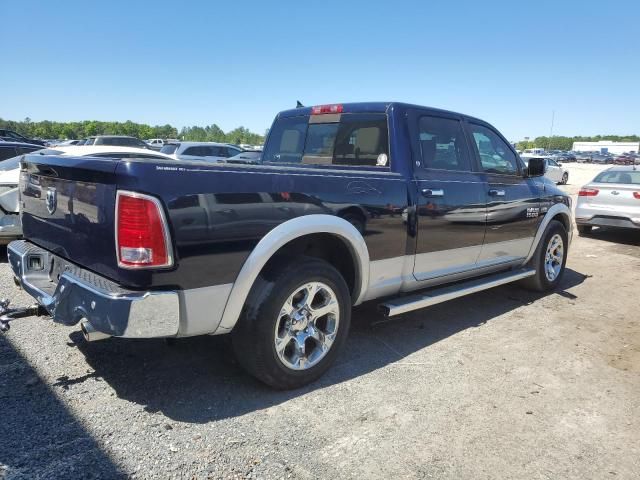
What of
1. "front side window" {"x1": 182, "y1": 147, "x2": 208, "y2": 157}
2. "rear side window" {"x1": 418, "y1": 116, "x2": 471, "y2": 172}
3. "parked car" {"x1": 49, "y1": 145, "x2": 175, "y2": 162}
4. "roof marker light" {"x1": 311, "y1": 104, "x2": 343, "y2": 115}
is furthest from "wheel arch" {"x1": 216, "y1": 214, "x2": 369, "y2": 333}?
"front side window" {"x1": 182, "y1": 147, "x2": 208, "y2": 157}

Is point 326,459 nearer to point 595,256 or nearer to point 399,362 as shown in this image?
point 399,362

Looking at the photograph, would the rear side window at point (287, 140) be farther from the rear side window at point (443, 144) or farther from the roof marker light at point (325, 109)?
the rear side window at point (443, 144)

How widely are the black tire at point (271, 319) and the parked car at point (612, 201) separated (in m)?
8.14

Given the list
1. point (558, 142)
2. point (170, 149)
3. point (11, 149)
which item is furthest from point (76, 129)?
point (558, 142)

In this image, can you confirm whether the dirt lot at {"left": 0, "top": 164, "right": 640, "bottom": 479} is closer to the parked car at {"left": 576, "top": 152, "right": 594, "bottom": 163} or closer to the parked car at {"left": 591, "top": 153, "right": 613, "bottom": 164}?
the parked car at {"left": 591, "top": 153, "right": 613, "bottom": 164}

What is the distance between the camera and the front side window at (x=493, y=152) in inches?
187

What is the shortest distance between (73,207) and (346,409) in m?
2.01

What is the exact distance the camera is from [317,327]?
338cm

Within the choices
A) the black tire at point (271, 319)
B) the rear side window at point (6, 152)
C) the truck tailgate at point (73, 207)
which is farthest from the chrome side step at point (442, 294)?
the rear side window at point (6, 152)

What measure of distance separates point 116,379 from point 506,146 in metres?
4.23

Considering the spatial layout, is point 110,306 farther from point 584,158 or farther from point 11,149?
point 584,158

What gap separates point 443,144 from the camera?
4.33 m

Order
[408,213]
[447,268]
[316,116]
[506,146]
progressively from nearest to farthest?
1. [408,213]
2. [447,268]
3. [316,116]
4. [506,146]

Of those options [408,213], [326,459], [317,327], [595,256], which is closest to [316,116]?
[408,213]
